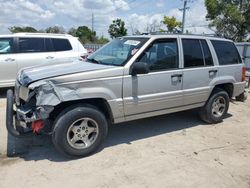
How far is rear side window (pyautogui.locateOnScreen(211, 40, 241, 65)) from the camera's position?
19.3 ft

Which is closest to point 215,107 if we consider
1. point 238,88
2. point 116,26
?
point 238,88

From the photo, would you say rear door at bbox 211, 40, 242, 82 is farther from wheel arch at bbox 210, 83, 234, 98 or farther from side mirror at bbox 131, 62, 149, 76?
side mirror at bbox 131, 62, 149, 76

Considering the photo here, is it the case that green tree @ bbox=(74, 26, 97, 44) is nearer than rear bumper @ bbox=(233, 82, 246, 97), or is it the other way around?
rear bumper @ bbox=(233, 82, 246, 97)

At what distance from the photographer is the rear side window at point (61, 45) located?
A: 880cm

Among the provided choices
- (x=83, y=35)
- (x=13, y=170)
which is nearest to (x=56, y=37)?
(x=13, y=170)

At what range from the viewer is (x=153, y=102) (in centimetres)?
488

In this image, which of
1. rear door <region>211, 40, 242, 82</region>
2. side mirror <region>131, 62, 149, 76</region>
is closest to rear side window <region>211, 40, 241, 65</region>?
rear door <region>211, 40, 242, 82</region>

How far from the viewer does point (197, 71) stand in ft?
17.7

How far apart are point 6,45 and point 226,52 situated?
234 inches

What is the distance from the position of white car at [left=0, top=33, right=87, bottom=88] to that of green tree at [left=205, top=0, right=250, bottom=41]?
21.4m

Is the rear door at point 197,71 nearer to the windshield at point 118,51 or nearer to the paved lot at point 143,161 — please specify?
the paved lot at point 143,161

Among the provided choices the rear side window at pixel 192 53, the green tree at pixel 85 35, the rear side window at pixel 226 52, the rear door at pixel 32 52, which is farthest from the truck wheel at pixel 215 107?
the green tree at pixel 85 35

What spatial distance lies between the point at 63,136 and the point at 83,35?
46978 millimetres

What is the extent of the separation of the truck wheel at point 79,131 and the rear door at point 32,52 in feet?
14.7
